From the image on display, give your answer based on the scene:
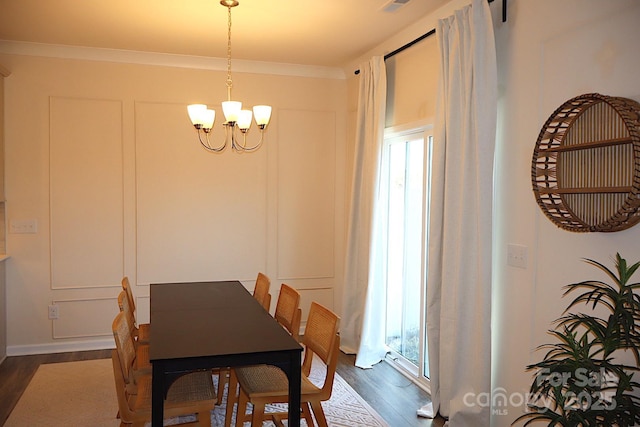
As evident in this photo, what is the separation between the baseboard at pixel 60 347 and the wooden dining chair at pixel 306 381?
2.49 metres

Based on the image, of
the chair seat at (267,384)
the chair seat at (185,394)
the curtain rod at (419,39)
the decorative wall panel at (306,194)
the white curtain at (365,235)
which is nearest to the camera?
the chair seat at (185,394)

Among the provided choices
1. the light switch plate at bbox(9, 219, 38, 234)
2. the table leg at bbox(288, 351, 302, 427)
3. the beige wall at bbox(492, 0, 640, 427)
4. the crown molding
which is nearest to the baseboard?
the light switch plate at bbox(9, 219, 38, 234)

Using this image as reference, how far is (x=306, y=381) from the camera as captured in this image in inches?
115

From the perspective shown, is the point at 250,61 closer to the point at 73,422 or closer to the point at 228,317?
the point at 228,317

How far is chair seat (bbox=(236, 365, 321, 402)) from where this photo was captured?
2701 mm

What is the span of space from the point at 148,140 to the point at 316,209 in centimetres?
184

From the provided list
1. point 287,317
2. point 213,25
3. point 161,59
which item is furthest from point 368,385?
point 161,59

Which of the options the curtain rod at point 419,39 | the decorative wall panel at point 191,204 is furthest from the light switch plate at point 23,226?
the curtain rod at point 419,39

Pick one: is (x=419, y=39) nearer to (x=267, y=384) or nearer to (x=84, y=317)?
(x=267, y=384)

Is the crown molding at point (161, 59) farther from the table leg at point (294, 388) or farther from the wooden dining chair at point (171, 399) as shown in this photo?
the table leg at point (294, 388)

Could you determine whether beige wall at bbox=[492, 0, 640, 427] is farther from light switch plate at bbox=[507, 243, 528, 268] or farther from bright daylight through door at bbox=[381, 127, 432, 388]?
bright daylight through door at bbox=[381, 127, 432, 388]

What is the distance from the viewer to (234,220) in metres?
5.32

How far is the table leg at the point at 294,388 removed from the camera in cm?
250

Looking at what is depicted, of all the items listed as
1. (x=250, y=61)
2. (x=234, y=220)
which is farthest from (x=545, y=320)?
(x=250, y=61)
